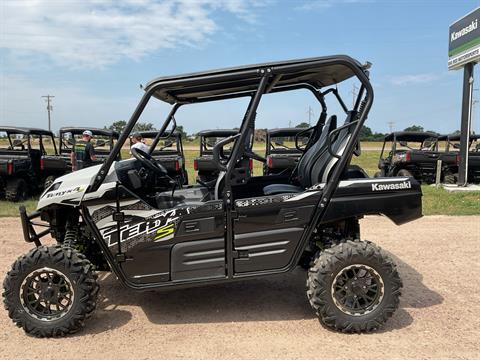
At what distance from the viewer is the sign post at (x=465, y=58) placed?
A: 41.4ft

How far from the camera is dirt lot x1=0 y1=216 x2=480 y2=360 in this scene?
3.41 metres

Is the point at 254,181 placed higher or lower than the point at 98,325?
higher

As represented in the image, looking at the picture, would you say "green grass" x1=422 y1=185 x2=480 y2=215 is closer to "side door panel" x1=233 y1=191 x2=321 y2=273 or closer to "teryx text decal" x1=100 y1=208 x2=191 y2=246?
"side door panel" x1=233 y1=191 x2=321 y2=273

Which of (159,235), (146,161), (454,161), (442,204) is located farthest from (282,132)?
(159,235)

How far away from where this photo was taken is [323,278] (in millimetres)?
3705

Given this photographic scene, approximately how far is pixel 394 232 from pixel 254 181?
3.26m

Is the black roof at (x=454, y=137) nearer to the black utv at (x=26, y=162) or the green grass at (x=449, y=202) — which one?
the green grass at (x=449, y=202)

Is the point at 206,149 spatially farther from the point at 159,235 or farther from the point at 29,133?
the point at 159,235

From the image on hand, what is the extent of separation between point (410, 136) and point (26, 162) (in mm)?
11474

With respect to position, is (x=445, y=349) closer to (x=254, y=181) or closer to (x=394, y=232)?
(x=254, y=181)

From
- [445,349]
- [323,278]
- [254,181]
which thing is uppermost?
[254,181]

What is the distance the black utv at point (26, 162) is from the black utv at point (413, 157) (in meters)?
9.78

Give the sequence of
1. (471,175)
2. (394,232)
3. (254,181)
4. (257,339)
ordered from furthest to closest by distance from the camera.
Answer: (471,175) < (394,232) < (254,181) < (257,339)

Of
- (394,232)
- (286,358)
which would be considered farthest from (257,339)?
(394,232)
